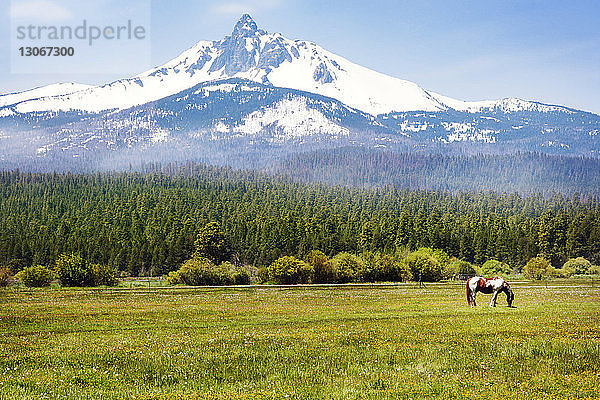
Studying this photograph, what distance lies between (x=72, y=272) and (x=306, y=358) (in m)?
81.3

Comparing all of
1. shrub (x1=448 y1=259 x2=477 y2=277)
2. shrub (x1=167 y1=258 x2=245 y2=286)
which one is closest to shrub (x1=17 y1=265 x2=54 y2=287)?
shrub (x1=167 y1=258 x2=245 y2=286)

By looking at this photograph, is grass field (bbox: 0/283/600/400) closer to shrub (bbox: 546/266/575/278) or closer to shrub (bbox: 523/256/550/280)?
shrub (bbox: 523/256/550/280)

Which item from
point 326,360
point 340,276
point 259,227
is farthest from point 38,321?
point 259,227

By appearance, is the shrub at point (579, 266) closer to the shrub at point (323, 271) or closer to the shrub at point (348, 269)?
the shrub at point (348, 269)

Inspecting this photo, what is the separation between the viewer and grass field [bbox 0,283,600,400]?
15.3 m

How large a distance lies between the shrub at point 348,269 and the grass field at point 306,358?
74671mm

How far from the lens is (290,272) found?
4018 inches

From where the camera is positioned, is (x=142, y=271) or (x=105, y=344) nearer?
(x=105, y=344)

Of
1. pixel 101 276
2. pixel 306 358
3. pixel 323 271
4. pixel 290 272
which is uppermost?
pixel 306 358

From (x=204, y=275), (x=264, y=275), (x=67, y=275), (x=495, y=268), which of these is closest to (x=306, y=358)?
(x=67, y=275)

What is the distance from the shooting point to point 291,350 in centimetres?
2069

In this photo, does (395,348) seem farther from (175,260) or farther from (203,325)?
(175,260)

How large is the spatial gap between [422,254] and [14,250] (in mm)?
111484

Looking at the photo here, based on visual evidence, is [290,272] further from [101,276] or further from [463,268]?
[463,268]
